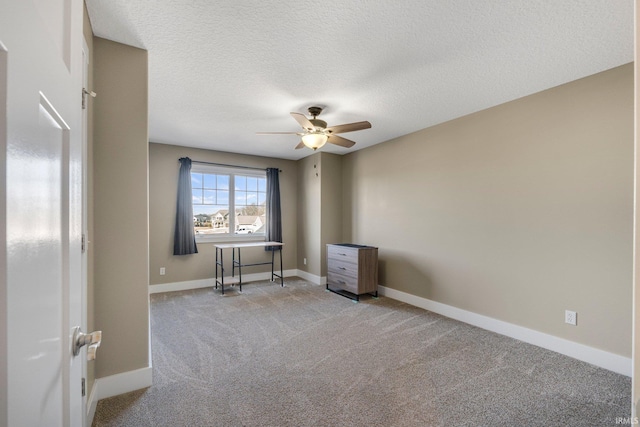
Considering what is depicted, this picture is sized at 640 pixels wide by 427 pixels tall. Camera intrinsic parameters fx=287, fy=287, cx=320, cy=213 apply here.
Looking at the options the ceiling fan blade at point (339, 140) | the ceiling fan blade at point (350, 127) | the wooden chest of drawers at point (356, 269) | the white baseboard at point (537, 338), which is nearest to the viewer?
the white baseboard at point (537, 338)

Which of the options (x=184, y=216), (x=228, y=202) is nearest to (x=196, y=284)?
(x=184, y=216)

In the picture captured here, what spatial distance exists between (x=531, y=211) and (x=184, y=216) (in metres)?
4.83

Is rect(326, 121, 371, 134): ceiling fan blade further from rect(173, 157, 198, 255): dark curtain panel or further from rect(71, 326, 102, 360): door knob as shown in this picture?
rect(173, 157, 198, 255): dark curtain panel

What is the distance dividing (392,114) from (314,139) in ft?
3.44

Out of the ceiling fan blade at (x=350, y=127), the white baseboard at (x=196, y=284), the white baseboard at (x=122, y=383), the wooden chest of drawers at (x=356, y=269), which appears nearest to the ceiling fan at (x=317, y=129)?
the ceiling fan blade at (x=350, y=127)

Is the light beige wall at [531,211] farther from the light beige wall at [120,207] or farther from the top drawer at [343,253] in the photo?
the light beige wall at [120,207]

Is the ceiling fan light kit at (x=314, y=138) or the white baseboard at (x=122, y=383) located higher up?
the ceiling fan light kit at (x=314, y=138)

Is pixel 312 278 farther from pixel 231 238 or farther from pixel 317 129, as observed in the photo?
pixel 317 129

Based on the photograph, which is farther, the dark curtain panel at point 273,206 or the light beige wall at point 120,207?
the dark curtain panel at point 273,206

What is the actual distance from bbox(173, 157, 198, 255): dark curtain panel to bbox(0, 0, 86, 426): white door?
167 inches

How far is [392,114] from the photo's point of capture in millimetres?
3441

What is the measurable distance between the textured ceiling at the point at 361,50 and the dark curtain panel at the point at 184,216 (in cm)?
168

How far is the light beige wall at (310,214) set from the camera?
5363 mm

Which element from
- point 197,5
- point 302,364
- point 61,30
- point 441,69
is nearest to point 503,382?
point 302,364
